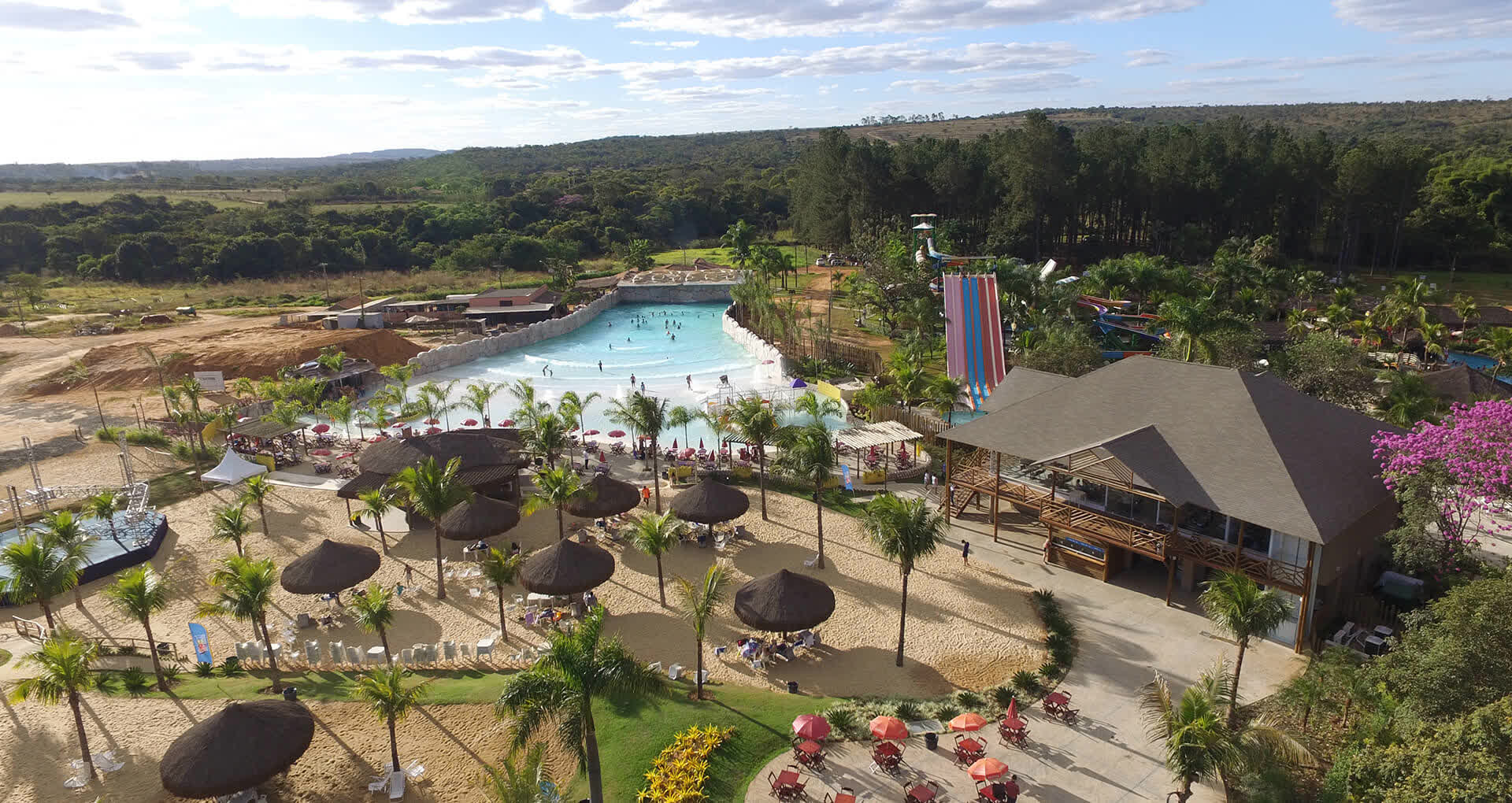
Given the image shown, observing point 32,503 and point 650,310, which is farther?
point 650,310

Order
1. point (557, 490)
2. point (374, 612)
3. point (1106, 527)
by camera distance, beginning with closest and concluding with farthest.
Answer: point (374, 612) < point (1106, 527) < point (557, 490)

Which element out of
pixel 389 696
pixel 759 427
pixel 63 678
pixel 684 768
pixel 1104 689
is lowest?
pixel 1104 689

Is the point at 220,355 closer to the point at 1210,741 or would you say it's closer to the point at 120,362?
the point at 120,362

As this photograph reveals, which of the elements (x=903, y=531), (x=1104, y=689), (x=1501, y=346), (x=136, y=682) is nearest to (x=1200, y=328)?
(x=1501, y=346)

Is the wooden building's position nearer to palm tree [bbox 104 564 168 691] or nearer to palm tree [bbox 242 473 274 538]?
palm tree [bbox 104 564 168 691]

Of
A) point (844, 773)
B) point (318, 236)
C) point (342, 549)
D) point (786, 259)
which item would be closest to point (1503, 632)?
point (844, 773)

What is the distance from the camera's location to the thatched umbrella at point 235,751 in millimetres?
14195

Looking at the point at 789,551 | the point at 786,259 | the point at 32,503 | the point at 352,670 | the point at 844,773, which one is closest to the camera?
the point at 844,773

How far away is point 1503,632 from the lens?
41.6 feet

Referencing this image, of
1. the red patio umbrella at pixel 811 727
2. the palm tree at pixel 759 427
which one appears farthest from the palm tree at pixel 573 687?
the palm tree at pixel 759 427

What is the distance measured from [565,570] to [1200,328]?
92.3ft

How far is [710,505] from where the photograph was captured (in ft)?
81.5

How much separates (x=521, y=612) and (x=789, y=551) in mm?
8000

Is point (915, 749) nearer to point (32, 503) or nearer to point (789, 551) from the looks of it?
point (789, 551)
